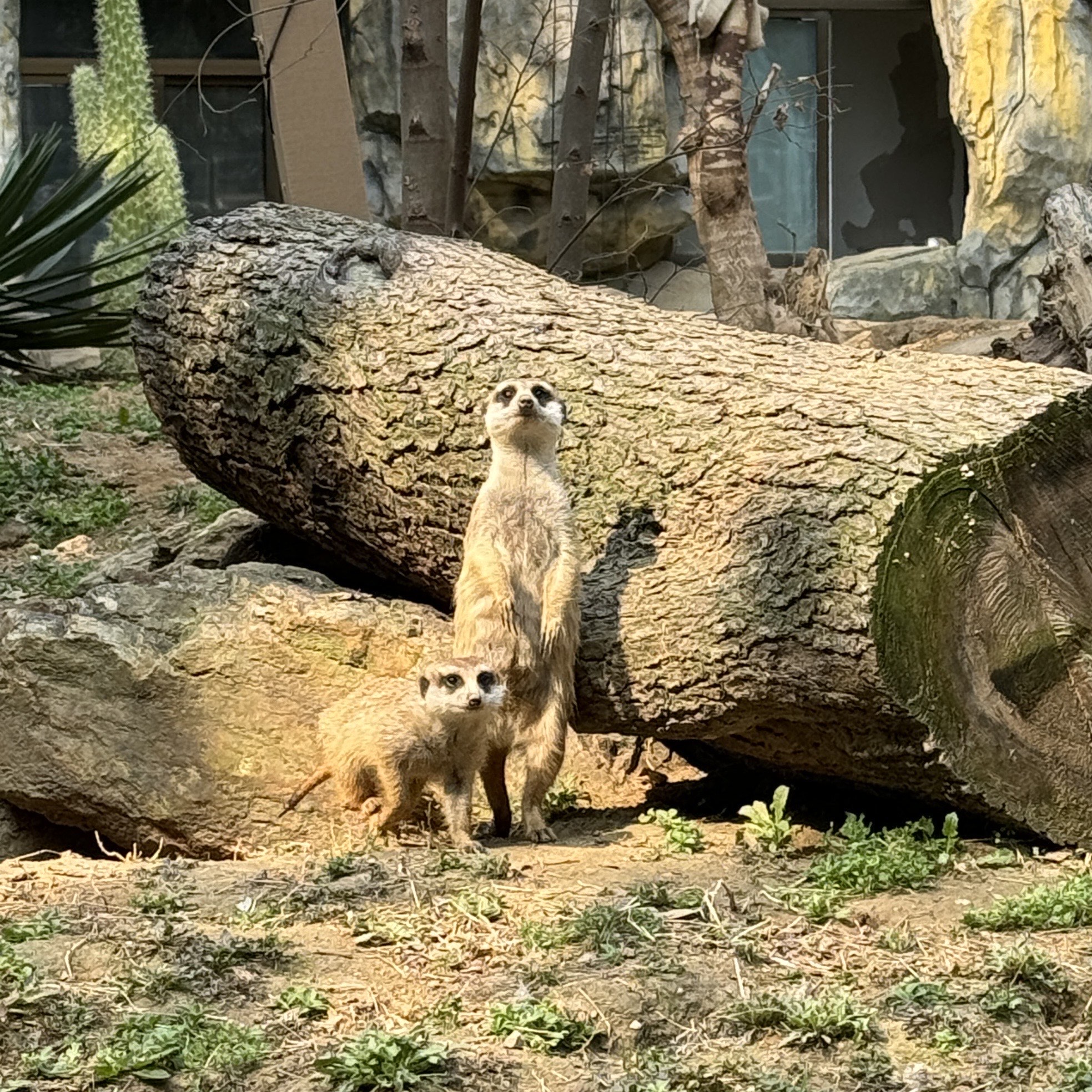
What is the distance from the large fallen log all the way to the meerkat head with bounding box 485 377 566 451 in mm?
155

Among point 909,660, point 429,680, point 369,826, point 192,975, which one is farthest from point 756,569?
point 192,975

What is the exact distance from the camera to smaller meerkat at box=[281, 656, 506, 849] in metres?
4.00

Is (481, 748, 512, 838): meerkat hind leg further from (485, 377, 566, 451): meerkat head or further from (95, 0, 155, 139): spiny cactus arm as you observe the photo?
(95, 0, 155, 139): spiny cactus arm

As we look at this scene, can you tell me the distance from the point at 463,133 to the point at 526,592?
3.28m

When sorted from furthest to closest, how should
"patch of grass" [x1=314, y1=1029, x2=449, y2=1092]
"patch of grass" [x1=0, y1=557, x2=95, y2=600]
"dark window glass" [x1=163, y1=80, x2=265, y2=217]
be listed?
"dark window glass" [x1=163, y1=80, x2=265, y2=217] → "patch of grass" [x1=0, y1=557, x2=95, y2=600] → "patch of grass" [x1=314, y1=1029, x2=449, y2=1092]

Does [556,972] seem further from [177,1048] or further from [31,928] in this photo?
[31,928]

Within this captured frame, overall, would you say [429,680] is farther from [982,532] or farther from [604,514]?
[982,532]

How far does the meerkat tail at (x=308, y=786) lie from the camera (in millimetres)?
4297

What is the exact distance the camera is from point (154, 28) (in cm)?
1169

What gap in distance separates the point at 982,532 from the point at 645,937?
119 cm

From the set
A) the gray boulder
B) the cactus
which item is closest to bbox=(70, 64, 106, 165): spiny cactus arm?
the cactus

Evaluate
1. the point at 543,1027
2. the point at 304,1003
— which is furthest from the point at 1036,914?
the point at 304,1003

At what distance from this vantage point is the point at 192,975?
2.92m

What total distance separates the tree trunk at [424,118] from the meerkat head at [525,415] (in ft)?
8.49
